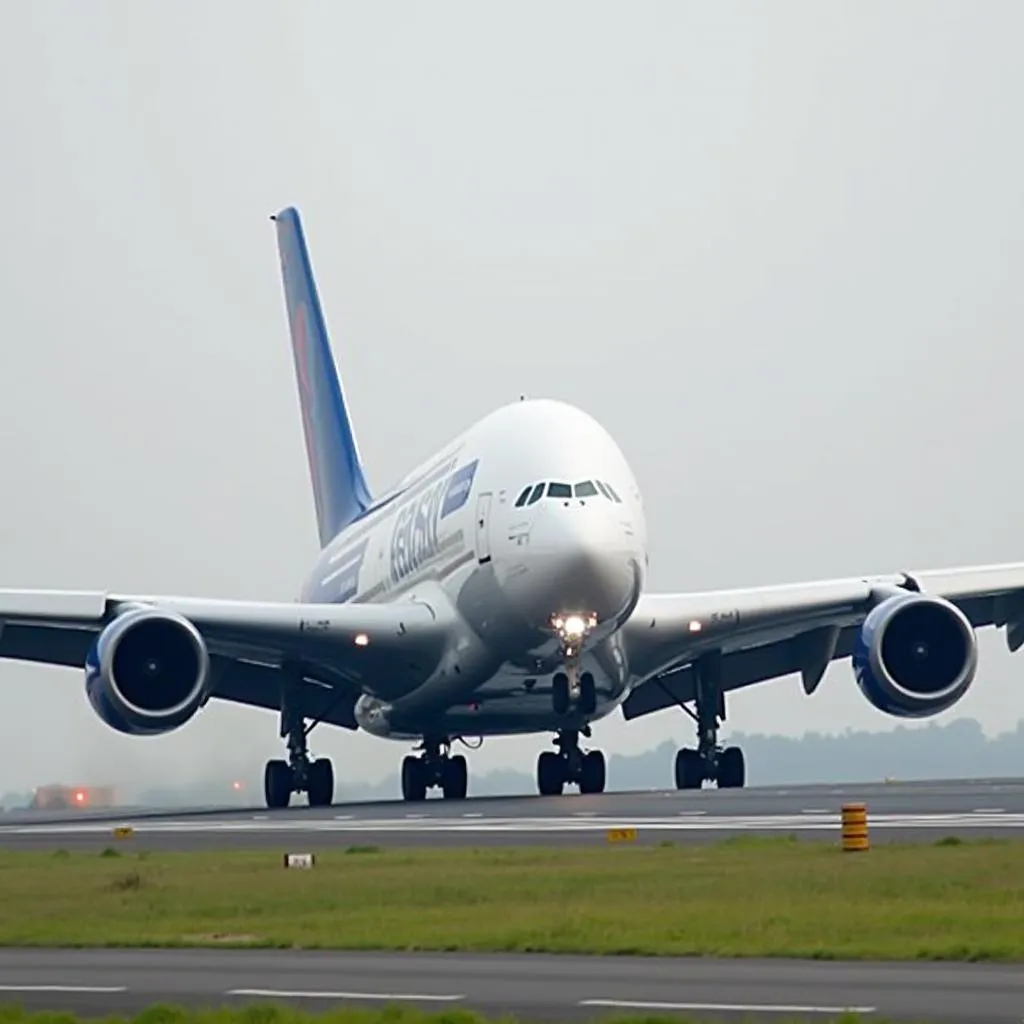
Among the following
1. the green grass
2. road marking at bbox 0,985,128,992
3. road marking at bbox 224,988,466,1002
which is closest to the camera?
the green grass

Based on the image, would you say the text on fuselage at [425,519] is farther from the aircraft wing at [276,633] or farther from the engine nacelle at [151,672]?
the engine nacelle at [151,672]

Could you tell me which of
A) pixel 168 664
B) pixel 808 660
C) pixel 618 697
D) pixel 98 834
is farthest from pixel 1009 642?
pixel 98 834

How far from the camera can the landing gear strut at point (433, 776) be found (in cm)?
4800

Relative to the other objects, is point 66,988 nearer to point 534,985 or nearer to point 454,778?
point 534,985

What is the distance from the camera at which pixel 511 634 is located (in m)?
43.4

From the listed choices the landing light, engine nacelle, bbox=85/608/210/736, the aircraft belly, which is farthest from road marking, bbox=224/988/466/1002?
the aircraft belly

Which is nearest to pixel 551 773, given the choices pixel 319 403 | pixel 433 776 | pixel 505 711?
pixel 505 711

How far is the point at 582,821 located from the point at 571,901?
11.7 meters

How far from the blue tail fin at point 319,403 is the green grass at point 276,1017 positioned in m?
44.4

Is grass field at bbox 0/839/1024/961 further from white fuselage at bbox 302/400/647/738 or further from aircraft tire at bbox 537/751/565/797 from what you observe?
aircraft tire at bbox 537/751/565/797

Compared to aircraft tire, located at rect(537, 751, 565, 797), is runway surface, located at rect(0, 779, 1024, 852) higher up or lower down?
lower down

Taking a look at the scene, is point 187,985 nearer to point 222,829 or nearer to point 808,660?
point 222,829

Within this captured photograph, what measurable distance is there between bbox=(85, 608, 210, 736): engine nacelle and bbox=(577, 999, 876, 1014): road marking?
92.8 ft

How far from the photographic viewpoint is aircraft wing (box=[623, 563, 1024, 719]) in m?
46.0
